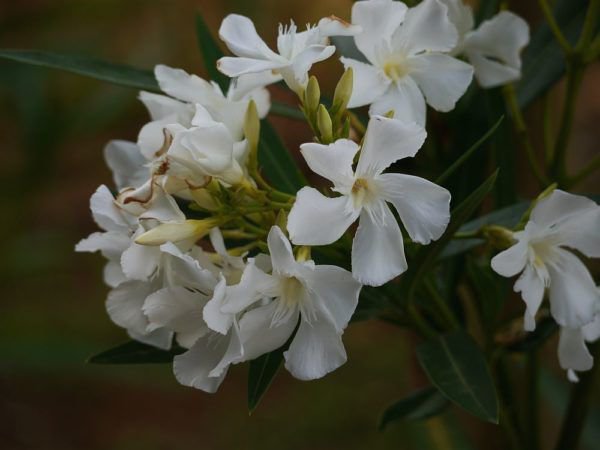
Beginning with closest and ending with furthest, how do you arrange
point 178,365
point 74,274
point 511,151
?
1. point 178,365
2. point 511,151
3. point 74,274

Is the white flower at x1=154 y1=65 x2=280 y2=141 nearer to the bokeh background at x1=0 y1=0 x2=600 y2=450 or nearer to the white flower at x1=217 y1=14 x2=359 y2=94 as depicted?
the white flower at x1=217 y1=14 x2=359 y2=94

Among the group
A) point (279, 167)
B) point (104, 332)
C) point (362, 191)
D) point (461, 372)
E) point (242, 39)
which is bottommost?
point (104, 332)

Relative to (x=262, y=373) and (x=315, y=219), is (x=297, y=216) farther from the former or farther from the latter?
(x=262, y=373)

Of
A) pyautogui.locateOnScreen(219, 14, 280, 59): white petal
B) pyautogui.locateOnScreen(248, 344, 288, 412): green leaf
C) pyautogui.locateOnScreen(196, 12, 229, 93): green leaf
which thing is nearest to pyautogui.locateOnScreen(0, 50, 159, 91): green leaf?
pyautogui.locateOnScreen(196, 12, 229, 93): green leaf

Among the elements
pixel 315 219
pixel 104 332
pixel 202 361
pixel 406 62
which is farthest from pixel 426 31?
pixel 104 332

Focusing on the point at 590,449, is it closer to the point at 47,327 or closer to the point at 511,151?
the point at 511,151

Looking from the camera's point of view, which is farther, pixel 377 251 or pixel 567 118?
pixel 567 118

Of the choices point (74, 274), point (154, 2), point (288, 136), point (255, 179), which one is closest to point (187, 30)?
point (154, 2)
